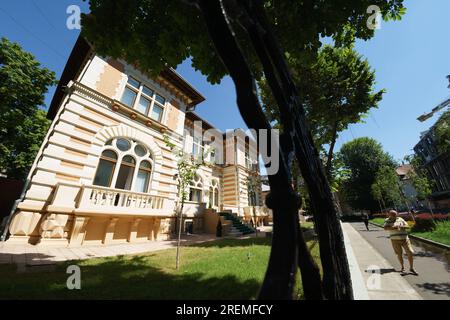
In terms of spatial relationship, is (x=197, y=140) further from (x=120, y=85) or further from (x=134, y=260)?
(x=134, y=260)

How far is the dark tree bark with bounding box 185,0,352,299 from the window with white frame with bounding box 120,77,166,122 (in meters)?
11.2

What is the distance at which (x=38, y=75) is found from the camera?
1688 centimetres

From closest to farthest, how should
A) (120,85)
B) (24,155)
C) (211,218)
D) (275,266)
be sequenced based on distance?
1. (275,266)
2. (120,85)
3. (211,218)
4. (24,155)

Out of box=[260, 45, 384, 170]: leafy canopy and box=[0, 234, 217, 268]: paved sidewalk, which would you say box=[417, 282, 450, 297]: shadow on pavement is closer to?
box=[260, 45, 384, 170]: leafy canopy

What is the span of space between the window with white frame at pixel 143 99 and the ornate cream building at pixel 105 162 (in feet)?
0.20

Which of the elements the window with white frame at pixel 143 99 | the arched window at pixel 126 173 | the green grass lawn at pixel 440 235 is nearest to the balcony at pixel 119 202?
the arched window at pixel 126 173

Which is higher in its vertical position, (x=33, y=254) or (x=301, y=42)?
(x=301, y=42)

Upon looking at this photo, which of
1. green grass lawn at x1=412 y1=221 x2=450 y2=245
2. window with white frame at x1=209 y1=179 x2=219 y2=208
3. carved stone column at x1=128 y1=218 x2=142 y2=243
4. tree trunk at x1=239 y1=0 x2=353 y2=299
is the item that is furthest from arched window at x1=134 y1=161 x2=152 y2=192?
green grass lawn at x1=412 y1=221 x2=450 y2=245

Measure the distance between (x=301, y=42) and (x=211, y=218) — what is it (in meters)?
14.1

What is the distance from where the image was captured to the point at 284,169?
1955mm

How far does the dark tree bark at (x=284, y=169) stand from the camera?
1647mm

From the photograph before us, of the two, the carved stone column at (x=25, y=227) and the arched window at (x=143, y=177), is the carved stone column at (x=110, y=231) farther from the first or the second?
the carved stone column at (x=25, y=227)
